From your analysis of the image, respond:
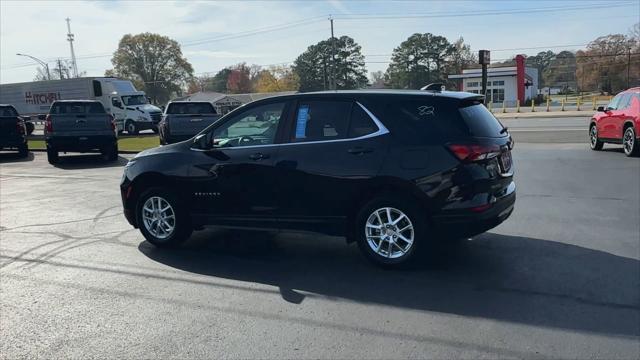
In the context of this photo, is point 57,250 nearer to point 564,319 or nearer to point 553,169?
point 564,319

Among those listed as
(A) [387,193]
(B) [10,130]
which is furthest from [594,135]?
(B) [10,130]

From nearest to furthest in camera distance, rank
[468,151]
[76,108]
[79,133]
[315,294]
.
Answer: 1. [315,294]
2. [468,151]
3. [79,133]
4. [76,108]

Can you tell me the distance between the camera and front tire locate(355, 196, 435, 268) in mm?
5188

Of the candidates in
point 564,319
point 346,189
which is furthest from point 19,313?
point 564,319

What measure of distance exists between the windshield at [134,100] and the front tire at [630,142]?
2805cm

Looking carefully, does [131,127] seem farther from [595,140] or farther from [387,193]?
[387,193]

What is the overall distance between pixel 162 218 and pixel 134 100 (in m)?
29.7

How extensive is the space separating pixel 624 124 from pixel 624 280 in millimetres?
10378

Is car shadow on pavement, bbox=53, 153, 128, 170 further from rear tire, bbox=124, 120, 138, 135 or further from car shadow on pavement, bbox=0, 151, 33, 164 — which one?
rear tire, bbox=124, 120, 138, 135

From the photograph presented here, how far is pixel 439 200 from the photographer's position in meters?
5.09

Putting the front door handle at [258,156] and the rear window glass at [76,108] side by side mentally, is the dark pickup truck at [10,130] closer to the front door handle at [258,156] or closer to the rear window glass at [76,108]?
the rear window glass at [76,108]

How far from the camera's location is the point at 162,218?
6359 millimetres

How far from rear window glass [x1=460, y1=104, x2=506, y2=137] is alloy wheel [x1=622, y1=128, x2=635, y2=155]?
9.51 meters

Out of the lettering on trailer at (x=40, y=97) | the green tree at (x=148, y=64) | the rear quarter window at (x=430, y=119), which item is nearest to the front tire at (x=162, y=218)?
the rear quarter window at (x=430, y=119)
